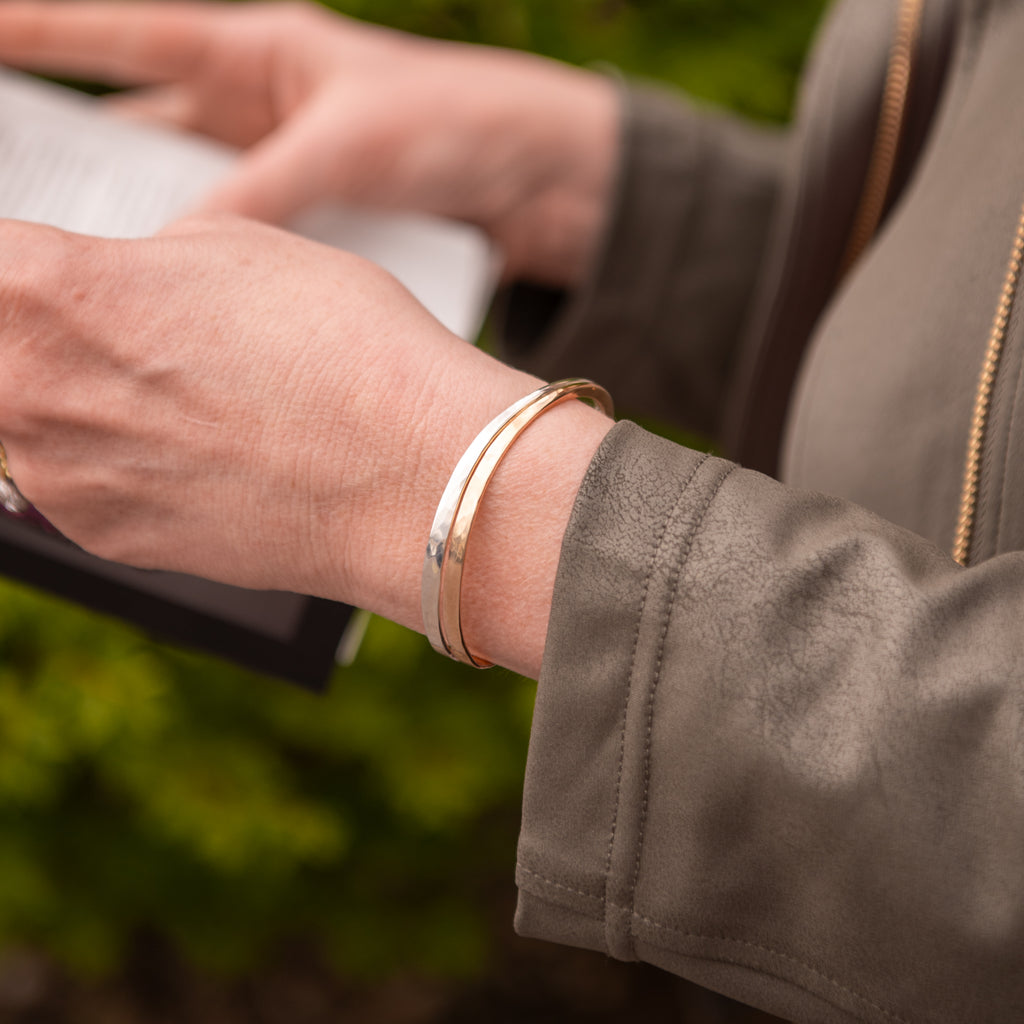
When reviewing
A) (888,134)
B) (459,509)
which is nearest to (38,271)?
(459,509)

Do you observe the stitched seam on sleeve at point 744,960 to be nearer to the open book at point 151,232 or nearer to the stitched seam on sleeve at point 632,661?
the stitched seam on sleeve at point 632,661

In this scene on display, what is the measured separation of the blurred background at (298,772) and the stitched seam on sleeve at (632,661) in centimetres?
88

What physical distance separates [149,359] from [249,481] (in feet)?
0.33

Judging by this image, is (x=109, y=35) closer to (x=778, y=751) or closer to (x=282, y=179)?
(x=282, y=179)

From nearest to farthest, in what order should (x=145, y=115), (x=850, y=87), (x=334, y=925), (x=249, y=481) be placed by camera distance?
1. (x=249, y=481)
2. (x=850, y=87)
3. (x=145, y=115)
4. (x=334, y=925)

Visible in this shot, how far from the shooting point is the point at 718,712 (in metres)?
0.48

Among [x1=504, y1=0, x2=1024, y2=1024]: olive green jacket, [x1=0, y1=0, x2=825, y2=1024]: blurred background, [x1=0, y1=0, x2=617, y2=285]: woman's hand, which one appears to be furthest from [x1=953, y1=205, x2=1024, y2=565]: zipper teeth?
[x1=0, y1=0, x2=825, y2=1024]: blurred background

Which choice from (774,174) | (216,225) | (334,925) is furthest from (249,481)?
(334,925)

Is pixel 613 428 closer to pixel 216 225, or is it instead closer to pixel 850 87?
pixel 216 225

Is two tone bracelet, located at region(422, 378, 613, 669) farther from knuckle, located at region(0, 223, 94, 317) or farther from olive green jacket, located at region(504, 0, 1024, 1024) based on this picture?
knuckle, located at region(0, 223, 94, 317)

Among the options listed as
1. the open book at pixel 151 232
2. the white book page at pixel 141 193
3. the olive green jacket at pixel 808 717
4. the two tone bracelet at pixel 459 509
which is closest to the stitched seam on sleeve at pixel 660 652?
the olive green jacket at pixel 808 717

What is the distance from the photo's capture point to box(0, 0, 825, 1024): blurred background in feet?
4.39

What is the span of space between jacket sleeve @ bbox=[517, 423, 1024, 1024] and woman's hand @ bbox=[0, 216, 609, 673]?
0.20ft

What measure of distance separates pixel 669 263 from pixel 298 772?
99cm
